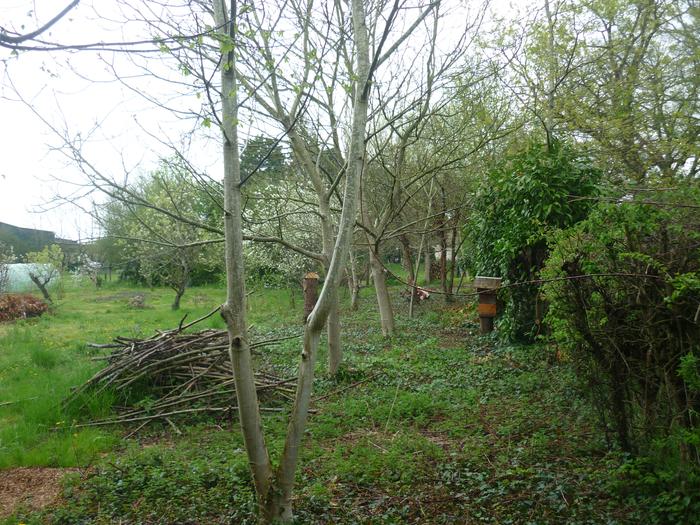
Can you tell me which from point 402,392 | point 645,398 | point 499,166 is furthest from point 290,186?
point 645,398

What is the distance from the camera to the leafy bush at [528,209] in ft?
24.1

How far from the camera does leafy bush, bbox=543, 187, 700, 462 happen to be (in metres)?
2.82

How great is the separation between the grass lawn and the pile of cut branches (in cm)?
20

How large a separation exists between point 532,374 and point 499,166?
4063mm

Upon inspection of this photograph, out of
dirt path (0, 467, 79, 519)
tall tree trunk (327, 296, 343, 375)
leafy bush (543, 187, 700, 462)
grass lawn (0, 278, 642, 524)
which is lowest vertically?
dirt path (0, 467, 79, 519)

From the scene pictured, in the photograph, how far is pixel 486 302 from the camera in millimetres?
9125

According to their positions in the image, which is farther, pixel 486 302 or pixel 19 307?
pixel 19 307

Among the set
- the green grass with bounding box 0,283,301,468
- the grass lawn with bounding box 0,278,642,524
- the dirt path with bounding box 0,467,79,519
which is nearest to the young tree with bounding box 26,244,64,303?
the green grass with bounding box 0,283,301,468

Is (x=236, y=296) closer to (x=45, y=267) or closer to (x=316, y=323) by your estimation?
(x=316, y=323)

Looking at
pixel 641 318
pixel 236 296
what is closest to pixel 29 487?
pixel 236 296

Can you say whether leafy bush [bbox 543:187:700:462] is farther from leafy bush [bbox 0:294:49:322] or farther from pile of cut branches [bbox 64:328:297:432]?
leafy bush [bbox 0:294:49:322]

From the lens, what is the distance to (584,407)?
4289mm

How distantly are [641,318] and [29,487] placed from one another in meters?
4.85

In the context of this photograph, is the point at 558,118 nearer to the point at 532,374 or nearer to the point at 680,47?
the point at 680,47
